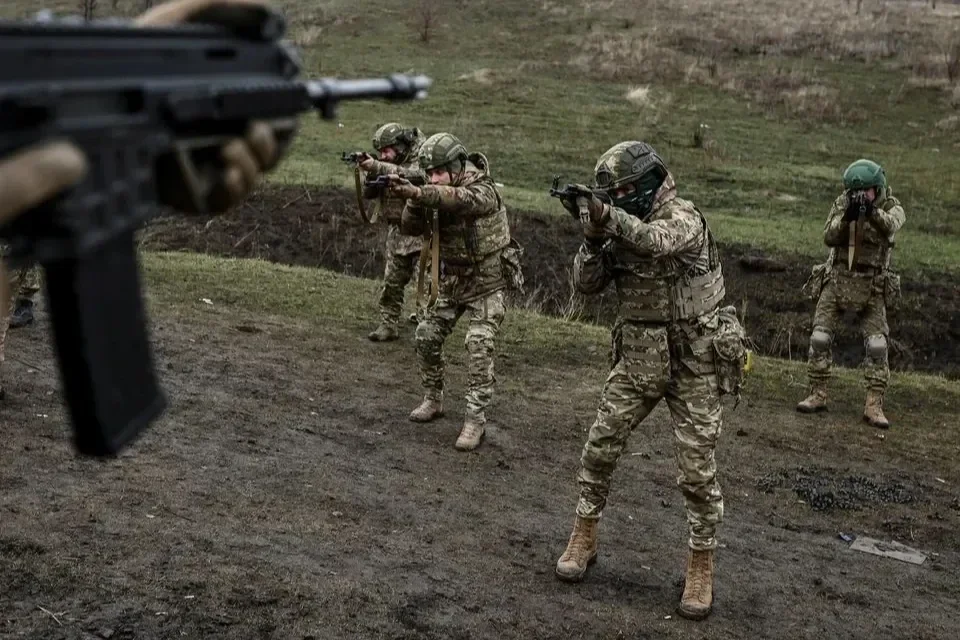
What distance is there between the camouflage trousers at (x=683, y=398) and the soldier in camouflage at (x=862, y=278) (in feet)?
13.8

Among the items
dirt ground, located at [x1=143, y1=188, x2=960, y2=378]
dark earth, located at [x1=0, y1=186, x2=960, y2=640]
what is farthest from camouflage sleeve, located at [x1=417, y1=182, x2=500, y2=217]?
dirt ground, located at [x1=143, y1=188, x2=960, y2=378]

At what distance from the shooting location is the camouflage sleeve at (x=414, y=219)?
8.79 metres

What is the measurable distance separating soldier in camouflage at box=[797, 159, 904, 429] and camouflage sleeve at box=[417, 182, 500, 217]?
329 centimetres

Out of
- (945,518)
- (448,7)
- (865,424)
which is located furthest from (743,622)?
(448,7)

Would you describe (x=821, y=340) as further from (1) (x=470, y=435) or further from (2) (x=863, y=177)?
(1) (x=470, y=435)

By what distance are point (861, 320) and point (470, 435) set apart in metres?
4.10

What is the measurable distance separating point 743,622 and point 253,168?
4318 mm

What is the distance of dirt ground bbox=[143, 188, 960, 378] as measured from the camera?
1335cm

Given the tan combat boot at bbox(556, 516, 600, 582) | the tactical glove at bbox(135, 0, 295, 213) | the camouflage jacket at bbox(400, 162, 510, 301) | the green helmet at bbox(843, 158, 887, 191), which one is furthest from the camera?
the green helmet at bbox(843, 158, 887, 191)

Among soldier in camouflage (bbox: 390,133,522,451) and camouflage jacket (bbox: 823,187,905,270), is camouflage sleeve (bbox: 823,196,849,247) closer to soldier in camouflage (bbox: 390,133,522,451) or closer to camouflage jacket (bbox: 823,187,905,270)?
camouflage jacket (bbox: 823,187,905,270)

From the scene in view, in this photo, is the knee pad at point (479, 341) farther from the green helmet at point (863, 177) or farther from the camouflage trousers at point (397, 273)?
the green helmet at point (863, 177)

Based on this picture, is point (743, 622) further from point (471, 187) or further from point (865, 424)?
point (865, 424)

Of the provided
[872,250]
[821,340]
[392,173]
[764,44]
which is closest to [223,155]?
Answer: [392,173]

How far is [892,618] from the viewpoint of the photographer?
21.1 ft
